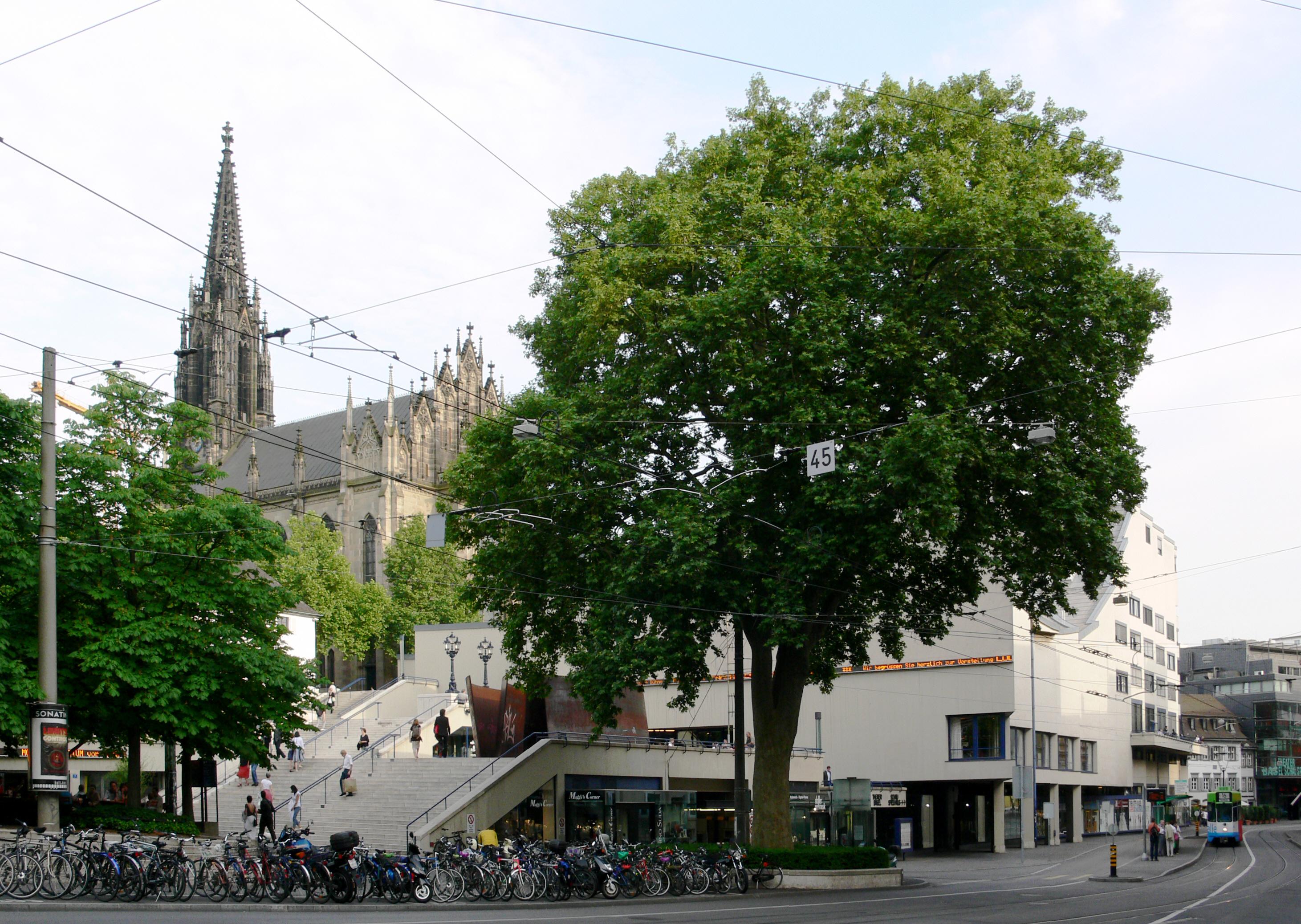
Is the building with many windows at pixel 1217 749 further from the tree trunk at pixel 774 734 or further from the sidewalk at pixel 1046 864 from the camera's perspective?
the tree trunk at pixel 774 734

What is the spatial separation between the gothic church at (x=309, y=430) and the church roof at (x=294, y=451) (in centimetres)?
14

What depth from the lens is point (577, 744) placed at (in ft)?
111

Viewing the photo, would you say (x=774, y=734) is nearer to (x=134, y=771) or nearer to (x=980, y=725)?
(x=134, y=771)

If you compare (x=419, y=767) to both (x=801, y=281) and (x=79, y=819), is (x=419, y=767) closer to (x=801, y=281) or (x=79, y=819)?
(x=79, y=819)

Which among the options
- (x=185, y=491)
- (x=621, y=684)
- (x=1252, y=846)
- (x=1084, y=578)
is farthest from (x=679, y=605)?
(x=1252, y=846)

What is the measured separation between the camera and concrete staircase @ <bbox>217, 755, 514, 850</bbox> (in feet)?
103

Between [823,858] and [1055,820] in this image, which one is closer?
[823,858]

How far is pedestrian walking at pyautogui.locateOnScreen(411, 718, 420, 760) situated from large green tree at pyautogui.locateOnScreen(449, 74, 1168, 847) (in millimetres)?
10177

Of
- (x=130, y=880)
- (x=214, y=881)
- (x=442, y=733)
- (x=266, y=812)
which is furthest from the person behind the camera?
(x=442, y=733)

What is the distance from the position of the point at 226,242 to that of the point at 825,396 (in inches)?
3844

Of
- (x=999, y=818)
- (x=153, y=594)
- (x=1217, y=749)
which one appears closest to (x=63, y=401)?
(x=153, y=594)

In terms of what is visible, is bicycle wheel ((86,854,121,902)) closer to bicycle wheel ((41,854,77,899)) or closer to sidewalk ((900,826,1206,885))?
bicycle wheel ((41,854,77,899))

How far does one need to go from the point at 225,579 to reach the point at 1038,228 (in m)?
18.6

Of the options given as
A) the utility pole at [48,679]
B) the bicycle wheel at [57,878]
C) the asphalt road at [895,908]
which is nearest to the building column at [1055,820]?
the asphalt road at [895,908]
